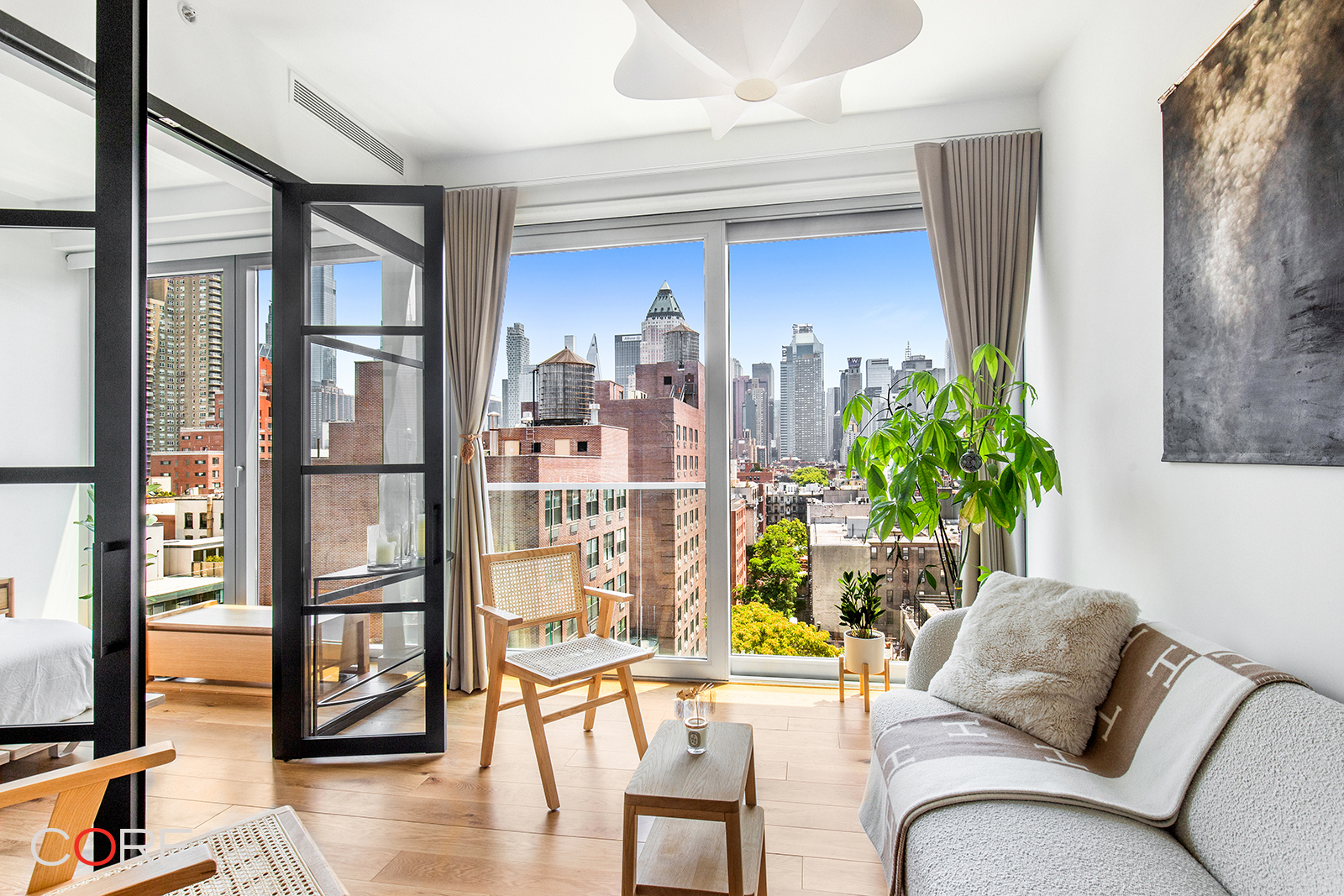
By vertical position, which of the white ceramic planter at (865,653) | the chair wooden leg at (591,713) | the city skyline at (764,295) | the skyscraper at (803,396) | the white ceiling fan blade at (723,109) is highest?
the white ceiling fan blade at (723,109)

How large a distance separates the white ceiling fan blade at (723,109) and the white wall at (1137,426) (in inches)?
46.7

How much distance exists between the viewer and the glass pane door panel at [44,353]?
158cm

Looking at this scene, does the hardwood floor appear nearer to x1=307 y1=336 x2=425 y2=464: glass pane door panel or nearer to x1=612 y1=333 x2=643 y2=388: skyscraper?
x1=307 y1=336 x2=425 y2=464: glass pane door panel

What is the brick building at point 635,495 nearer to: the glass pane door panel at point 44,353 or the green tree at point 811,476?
the green tree at point 811,476

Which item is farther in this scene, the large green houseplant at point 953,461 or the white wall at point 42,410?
the large green houseplant at point 953,461

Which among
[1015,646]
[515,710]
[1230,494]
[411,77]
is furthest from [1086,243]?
[515,710]

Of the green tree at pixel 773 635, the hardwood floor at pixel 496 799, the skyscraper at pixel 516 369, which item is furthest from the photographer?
the skyscraper at pixel 516 369

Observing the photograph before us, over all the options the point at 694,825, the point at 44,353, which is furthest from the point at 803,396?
the point at 44,353

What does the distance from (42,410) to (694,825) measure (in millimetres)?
1879

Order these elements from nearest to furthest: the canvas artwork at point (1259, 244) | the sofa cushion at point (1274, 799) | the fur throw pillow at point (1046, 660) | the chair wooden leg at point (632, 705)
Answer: the sofa cushion at point (1274, 799) → the canvas artwork at point (1259, 244) → the fur throw pillow at point (1046, 660) → the chair wooden leg at point (632, 705)

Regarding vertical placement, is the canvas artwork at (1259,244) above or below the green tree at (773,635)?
above

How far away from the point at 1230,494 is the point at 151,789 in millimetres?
3565

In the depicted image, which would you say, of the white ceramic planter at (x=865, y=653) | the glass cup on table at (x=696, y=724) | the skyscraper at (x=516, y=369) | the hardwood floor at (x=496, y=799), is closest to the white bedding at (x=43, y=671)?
the hardwood floor at (x=496, y=799)

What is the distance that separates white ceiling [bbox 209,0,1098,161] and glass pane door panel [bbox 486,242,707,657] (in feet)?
2.47
